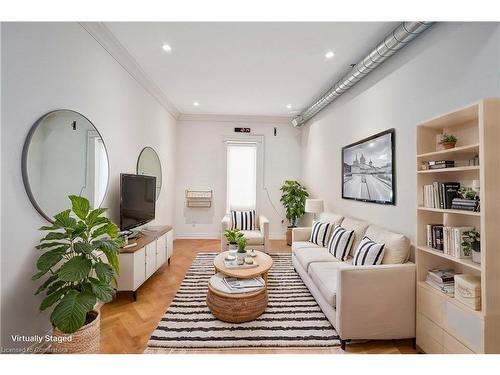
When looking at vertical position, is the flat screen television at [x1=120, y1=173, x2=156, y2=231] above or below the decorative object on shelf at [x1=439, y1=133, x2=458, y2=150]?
below

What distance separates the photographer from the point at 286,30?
2.34 meters

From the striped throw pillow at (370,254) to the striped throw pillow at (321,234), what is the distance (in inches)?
34.7

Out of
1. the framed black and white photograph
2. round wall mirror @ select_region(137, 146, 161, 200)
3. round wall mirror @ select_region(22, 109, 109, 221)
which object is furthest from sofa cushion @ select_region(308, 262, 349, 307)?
round wall mirror @ select_region(137, 146, 161, 200)

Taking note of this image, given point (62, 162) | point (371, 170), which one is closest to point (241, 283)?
point (62, 162)

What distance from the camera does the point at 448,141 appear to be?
1683mm

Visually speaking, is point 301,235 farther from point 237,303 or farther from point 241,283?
point 237,303

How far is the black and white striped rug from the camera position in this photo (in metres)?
1.89

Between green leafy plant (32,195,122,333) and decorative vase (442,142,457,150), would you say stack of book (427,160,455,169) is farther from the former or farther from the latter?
green leafy plant (32,195,122,333)

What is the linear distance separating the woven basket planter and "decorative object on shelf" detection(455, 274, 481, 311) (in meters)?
2.58
